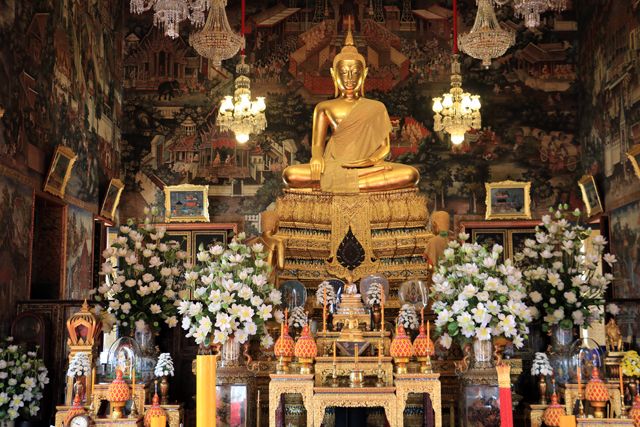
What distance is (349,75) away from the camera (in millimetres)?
9438

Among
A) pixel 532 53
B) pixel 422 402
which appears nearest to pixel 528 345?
pixel 422 402

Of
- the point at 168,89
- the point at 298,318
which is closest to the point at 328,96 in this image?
the point at 168,89

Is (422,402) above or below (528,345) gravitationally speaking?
below

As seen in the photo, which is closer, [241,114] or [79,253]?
[79,253]

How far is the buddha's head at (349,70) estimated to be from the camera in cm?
939

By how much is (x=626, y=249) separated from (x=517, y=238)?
2.08 meters

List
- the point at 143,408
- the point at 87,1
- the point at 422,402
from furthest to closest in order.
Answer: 1. the point at 87,1
2. the point at 422,402
3. the point at 143,408

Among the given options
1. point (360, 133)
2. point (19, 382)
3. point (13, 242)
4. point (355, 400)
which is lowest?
point (355, 400)

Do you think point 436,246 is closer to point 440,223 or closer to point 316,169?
point 440,223

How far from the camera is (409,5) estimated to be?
12945mm

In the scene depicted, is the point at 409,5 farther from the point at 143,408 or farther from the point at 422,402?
the point at 143,408

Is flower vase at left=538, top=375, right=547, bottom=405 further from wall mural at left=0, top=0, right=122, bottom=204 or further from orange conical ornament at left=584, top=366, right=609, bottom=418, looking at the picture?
wall mural at left=0, top=0, right=122, bottom=204

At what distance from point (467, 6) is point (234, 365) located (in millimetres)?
8782

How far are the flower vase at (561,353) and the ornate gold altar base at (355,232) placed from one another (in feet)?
6.98
